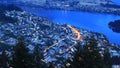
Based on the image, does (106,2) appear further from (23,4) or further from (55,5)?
(23,4)

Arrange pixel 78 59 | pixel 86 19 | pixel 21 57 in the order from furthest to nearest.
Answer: pixel 86 19 < pixel 21 57 < pixel 78 59

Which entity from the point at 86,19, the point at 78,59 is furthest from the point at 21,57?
the point at 86,19

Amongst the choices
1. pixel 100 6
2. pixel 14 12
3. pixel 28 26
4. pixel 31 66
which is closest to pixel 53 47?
pixel 28 26

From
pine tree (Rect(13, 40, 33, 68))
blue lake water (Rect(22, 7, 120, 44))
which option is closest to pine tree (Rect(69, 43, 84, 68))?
pine tree (Rect(13, 40, 33, 68))

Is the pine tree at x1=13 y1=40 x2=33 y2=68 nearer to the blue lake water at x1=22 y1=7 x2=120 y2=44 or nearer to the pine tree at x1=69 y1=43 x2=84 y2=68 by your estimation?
the pine tree at x1=69 y1=43 x2=84 y2=68

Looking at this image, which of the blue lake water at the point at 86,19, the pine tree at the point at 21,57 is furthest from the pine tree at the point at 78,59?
the blue lake water at the point at 86,19

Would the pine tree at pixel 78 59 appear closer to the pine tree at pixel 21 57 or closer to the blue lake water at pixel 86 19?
the pine tree at pixel 21 57

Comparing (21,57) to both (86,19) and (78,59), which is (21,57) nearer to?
(78,59)

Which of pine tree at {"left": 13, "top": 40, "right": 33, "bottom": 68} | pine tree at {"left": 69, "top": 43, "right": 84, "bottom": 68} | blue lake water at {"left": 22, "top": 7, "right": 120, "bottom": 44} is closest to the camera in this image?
pine tree at {"left": 69, "top": 43, "right": 84, "bottom": 68}
